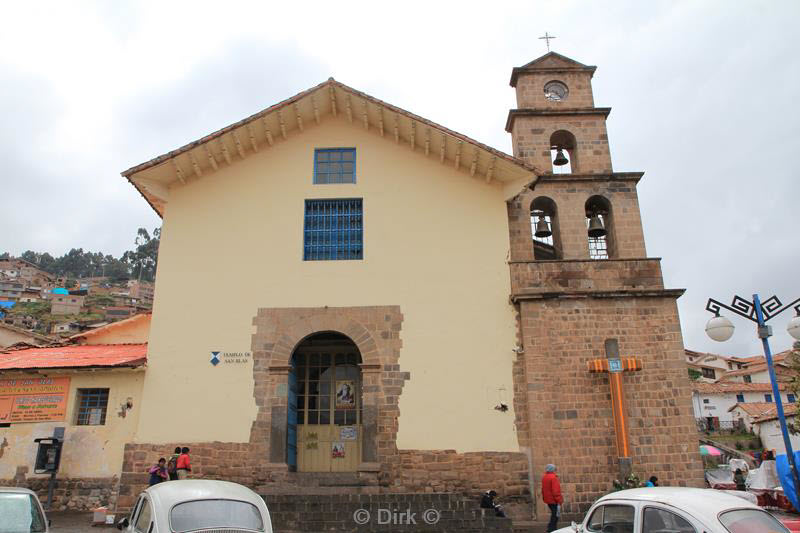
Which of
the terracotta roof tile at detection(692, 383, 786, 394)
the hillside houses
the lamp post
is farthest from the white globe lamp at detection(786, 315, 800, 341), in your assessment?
the terracotta roof tile at detection(692, 383, 786, 394)

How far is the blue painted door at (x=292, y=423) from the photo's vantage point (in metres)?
13.5

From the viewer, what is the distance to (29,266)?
124438 mm

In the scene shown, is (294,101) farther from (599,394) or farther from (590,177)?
(599,394)

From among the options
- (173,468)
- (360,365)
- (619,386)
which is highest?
(360,365)

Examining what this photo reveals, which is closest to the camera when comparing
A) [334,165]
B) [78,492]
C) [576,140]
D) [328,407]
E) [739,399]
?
[78,492]

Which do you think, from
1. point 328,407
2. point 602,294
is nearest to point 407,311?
point 328,407

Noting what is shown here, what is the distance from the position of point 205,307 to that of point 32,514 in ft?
24.1

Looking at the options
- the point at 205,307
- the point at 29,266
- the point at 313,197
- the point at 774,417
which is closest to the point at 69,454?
the point at 205,307

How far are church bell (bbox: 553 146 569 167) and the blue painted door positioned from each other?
8.89m

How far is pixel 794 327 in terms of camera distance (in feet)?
33.3

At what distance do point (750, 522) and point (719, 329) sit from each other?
522 cm

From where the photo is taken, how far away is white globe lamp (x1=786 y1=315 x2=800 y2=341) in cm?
1012

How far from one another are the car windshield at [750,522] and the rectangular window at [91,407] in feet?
42.3

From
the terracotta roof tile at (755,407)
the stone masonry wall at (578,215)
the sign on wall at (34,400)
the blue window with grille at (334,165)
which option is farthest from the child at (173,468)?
the terracotta roof tile at (755,407)
